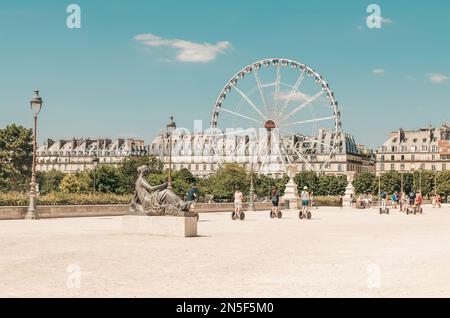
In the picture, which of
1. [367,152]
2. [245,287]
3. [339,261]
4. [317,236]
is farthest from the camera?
[367,152]

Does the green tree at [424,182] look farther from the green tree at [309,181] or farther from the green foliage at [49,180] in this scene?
the green foliage at [49,180]

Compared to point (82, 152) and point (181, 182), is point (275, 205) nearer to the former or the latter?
point (181, 182)

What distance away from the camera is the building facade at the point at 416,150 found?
151 meters

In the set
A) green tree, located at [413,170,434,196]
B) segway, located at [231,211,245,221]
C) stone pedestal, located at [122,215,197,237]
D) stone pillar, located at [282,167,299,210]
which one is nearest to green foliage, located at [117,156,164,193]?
stone pillar, located at [282,167,299,210]

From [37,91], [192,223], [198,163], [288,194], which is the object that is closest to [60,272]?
[192,223]

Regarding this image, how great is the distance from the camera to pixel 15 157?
9944cm

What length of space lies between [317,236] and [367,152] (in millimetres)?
177261

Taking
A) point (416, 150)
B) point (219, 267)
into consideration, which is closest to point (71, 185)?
point (416, 150)

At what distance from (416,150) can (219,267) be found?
483 ft

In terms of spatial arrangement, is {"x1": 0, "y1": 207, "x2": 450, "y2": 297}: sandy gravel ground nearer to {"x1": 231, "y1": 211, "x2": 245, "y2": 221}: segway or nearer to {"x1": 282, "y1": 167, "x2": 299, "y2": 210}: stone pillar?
{"x1": 231, "y1": 211, "x2": 245, "y2": 221}: segway

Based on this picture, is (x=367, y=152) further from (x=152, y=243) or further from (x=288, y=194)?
(x=152, y=243)

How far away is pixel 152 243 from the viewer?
58.2 feet

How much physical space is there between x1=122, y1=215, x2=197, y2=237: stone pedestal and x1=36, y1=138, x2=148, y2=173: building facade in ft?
524
